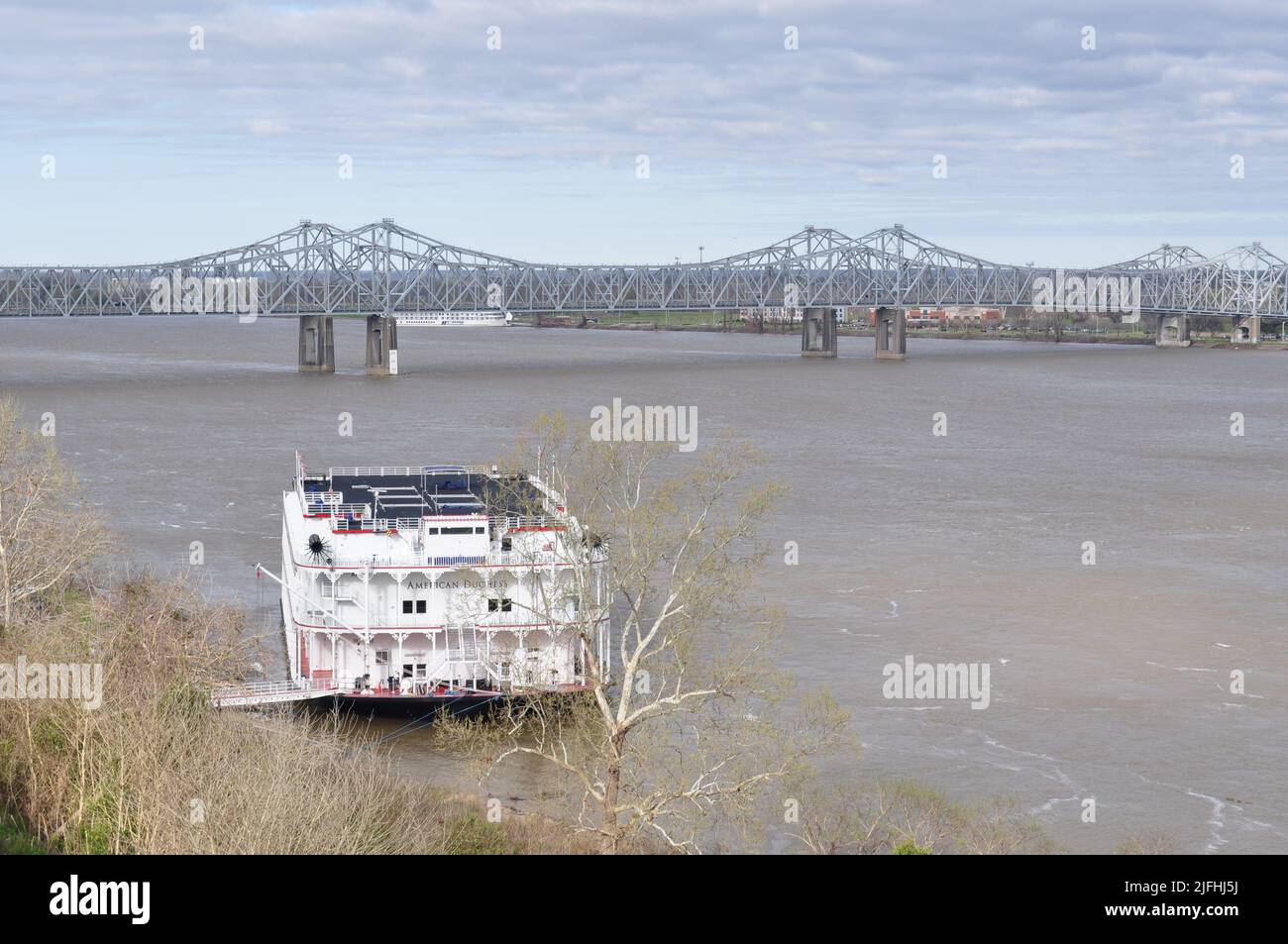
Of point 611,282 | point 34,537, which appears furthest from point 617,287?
point 34,537

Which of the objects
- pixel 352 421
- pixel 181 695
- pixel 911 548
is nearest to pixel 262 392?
pixel 352 421

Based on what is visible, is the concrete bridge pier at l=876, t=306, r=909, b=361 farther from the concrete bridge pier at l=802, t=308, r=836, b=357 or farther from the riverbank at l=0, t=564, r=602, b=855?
the riverbank at l=0, t=564, r=602, b=855

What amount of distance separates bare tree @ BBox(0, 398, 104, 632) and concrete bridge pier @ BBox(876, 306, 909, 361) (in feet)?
294

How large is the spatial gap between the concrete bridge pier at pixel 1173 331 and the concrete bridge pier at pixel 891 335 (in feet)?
110

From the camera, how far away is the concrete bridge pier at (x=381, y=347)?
86.2 m

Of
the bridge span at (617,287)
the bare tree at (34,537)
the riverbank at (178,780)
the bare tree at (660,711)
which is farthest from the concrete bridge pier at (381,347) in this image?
the riverbank at (178,780)

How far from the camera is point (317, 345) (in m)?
88.9

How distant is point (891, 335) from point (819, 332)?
6.24 m

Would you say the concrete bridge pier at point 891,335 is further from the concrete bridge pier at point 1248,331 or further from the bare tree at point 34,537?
the bare tree at point 34,537

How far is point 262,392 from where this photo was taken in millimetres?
71750
